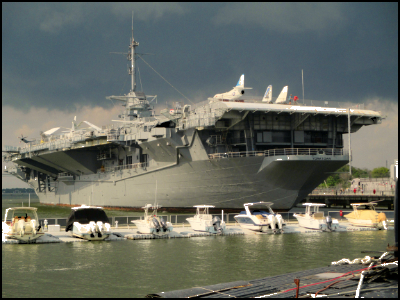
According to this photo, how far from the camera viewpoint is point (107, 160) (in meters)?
54.5

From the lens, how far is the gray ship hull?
3566cm

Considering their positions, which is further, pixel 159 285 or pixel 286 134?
pixel 286 134

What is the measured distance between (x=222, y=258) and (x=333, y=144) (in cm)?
2310

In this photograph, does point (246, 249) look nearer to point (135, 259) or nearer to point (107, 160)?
point (135, 259)

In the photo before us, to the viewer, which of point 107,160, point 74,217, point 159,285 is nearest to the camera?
point 159,285

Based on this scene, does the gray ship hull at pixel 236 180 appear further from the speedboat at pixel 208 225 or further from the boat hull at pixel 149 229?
the boat hull at pixel 149 229

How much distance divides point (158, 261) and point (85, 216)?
813 cm

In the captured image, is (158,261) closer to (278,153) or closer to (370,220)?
(370,220)

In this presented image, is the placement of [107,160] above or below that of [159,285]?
above

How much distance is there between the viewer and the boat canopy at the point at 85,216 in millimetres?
24688

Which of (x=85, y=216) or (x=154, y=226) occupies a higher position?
(x=85, y=216)

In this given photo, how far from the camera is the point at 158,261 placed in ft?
59.7

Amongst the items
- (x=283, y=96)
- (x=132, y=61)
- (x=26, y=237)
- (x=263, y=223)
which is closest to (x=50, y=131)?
(x=132, y=61)

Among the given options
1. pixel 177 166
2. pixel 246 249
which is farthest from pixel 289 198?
pixel 246 249
